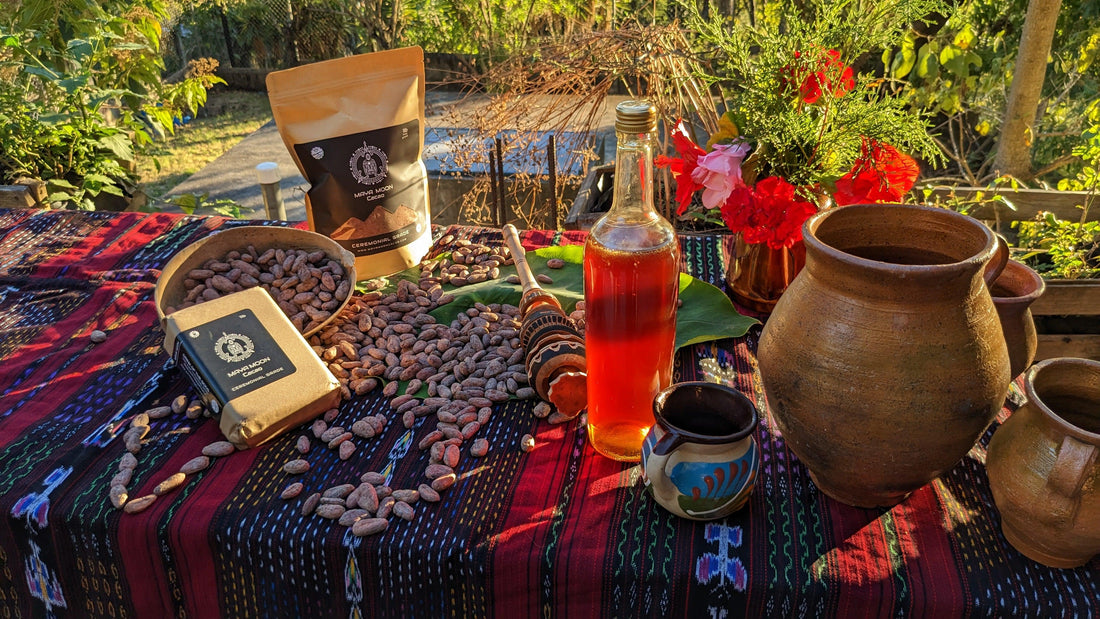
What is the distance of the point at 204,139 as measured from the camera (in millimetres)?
5395

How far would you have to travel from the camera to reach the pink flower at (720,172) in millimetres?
1195

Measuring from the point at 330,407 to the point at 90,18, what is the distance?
2.87 metres

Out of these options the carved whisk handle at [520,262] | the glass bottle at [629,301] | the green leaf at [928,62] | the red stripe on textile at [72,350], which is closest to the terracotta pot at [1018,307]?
the glass bottle at [629,301]

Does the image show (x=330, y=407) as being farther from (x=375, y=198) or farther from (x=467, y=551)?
(x=375, y=198)

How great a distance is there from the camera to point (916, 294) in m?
0.79

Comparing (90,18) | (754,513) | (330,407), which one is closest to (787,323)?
(754,513)

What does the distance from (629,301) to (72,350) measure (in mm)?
1045

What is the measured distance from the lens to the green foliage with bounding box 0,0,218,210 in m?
2.90

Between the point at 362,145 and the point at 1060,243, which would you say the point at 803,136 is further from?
the point at 1060,243

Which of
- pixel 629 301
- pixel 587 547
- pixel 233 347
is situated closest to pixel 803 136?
pixel 629 301

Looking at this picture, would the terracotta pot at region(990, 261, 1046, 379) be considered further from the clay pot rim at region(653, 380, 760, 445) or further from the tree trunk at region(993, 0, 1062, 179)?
the tree trunk at region(993, 0, 1062, 179)

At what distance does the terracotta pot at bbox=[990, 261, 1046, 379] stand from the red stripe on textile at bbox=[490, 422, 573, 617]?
64 centimetres

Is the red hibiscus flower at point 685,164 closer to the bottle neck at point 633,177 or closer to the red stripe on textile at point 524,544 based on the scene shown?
the bottle neck at point 633,177

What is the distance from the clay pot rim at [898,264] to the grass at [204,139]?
3.84 metres
